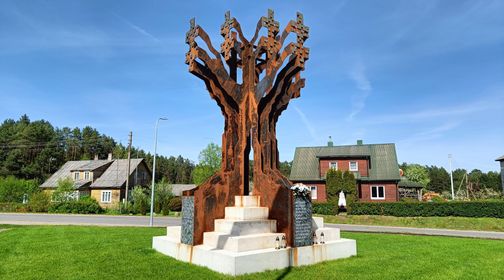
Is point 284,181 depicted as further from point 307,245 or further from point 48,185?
point 48,185

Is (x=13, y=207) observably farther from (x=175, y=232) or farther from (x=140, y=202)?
(x=175, y=232)

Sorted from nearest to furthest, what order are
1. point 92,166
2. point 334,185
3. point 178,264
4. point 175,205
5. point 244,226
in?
point 178,264 < point 244,226 < point 334,185 < point 175,205 < point 92,166

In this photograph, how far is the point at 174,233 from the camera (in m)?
9.09

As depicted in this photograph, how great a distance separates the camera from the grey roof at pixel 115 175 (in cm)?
4444

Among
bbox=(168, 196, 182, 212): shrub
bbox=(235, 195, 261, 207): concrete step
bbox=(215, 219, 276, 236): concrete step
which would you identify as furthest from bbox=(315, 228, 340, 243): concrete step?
bbox=(168, 196, 182, 212): shrub

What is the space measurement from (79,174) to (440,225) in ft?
150

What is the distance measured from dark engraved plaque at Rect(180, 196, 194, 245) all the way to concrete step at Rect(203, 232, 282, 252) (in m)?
0.35

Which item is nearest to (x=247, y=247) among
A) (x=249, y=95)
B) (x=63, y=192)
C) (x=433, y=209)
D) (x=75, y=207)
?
(x=249, y=95)

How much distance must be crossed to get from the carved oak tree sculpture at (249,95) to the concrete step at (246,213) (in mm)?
171

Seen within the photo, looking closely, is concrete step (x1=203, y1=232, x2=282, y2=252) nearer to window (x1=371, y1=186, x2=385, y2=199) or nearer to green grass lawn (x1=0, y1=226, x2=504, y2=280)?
green grass lawn (x1=0, y1=226, x2=504, y2=280)

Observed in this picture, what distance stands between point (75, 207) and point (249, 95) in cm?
3364

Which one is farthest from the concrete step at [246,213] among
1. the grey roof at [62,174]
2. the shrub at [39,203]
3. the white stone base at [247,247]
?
the grey roof at [62,174]

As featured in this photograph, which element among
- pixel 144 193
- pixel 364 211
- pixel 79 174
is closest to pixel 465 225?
pixel 364 211

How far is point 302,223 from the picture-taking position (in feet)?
26.1
